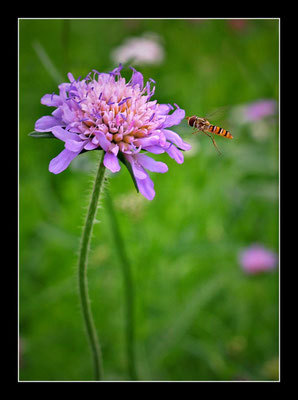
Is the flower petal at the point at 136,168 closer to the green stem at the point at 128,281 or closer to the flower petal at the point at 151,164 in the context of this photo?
the flower petal at the point at 151,164

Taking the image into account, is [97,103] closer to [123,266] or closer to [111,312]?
[123,266]

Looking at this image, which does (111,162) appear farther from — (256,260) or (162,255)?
(256,260)

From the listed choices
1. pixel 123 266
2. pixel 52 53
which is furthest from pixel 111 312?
pixel 52 53

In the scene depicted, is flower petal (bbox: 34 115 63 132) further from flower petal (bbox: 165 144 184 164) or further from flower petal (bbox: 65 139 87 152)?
flower petal (bbox: 165 144 184 164)

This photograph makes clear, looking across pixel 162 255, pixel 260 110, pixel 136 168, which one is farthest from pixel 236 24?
pixel 136 168

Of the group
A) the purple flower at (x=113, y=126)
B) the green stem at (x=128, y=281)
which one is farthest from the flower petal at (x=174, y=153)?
the green stem at (x=128, y=281)

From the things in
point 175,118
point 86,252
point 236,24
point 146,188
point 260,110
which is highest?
point 236,24

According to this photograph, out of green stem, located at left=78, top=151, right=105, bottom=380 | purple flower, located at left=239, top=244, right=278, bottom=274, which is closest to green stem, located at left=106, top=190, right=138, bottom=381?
green stem, located at left=78, top=151, right=105, bottom=380
